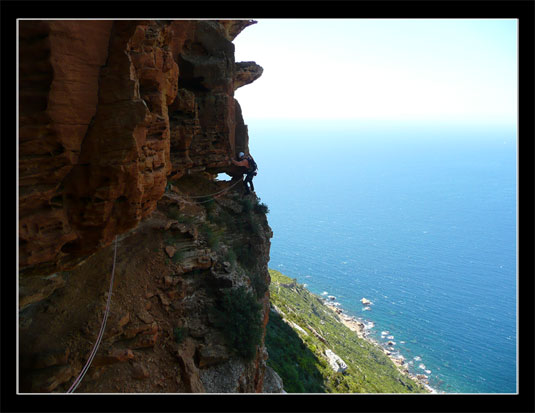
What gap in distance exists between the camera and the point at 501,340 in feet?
169

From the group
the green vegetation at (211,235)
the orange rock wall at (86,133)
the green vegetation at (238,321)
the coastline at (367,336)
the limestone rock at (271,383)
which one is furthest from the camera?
the coastline at (367,336)

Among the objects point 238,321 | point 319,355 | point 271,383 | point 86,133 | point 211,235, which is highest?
point 86,133

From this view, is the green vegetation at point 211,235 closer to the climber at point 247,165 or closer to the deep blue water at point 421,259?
the climber at point 247,165

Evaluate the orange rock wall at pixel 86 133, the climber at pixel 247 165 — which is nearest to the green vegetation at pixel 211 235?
the climber at pixel 247 165

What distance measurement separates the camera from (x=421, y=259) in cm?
8038

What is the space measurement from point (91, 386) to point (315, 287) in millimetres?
57270

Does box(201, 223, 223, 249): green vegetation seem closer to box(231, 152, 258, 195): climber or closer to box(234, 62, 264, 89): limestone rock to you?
box(231, 152, 258, 195): climber

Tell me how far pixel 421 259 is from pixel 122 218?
81.4 metres

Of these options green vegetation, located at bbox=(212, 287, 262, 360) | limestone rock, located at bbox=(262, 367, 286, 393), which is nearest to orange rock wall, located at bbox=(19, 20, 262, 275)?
green vegetation, located at bbox=(212, 287, 262, 360)

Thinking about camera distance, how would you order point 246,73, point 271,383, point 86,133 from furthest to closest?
point 246,73, point 271,383, point 86,133

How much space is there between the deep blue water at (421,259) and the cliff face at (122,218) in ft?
130

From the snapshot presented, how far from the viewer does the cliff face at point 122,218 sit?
6949mm

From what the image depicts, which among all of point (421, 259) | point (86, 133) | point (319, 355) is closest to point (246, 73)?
point (86, 133)

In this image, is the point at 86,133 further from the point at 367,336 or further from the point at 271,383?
the point at 367,336
